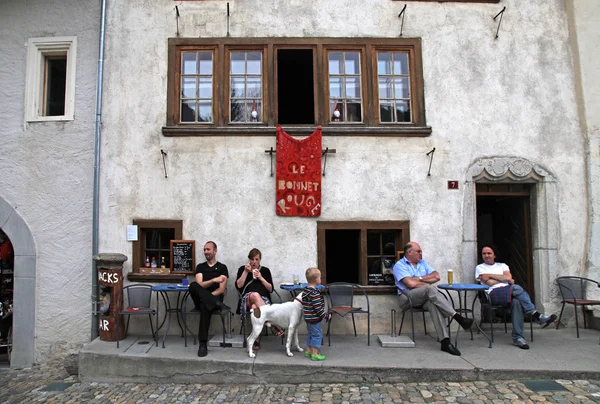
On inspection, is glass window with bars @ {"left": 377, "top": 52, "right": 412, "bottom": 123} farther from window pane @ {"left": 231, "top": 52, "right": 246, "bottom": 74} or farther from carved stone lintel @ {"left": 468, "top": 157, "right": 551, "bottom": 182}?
window pane @ {"left": 231, "top": 52, "right": 246, "bottom": 74}

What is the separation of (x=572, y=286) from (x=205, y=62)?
6.77 meters

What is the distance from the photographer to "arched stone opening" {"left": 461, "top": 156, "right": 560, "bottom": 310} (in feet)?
25.3

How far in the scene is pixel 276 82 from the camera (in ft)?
26.3

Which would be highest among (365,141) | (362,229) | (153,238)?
(365,141)

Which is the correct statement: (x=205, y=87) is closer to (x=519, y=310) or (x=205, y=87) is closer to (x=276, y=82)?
(x=276, y=82)

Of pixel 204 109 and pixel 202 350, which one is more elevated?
pixel 204 109

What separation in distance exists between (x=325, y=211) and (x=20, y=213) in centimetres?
480

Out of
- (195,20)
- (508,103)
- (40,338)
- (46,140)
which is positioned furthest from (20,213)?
(508,103)

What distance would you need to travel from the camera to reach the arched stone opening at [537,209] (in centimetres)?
771

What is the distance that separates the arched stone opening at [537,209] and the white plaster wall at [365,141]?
10cm

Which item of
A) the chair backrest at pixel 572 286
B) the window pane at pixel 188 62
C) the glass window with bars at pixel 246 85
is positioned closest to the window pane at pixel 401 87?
the glass window with bars at pixel 246 85

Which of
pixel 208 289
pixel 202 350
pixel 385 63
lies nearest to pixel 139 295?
pixel 208 289

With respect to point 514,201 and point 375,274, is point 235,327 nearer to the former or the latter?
point 375,274

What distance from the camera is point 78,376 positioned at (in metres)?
6.49
